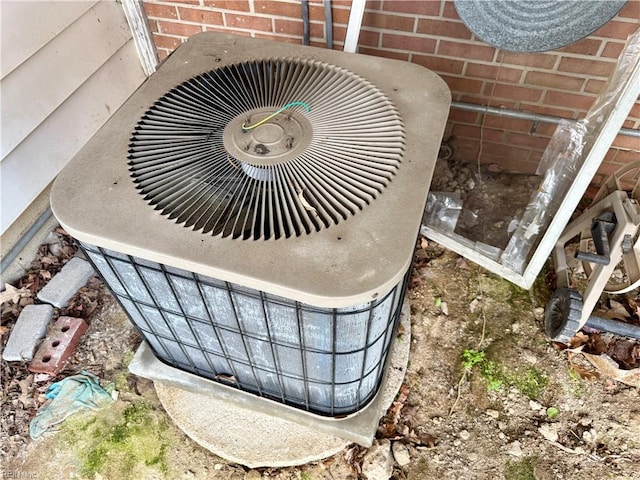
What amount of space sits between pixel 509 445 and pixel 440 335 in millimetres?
452

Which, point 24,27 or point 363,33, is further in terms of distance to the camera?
point 363,33

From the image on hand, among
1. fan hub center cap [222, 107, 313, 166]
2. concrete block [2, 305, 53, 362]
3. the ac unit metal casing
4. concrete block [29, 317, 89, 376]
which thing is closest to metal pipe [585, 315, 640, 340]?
the ac unit metal casing

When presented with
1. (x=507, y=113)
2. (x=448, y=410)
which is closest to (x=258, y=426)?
(x=448, y=410)

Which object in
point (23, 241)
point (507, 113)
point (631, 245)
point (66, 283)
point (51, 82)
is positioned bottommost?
point (66, 283)

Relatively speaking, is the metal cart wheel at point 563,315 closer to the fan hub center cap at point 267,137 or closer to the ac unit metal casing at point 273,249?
the ac unit metal casing at point 273,249

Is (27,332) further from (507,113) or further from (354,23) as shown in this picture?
(507,113)

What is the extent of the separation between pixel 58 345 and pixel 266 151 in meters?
1.27

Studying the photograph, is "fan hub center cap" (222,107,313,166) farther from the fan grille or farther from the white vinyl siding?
the white vinyl siding

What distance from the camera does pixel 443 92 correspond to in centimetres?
137

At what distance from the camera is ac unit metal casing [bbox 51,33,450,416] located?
3.34ft

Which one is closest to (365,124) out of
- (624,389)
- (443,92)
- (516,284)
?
(443,92)

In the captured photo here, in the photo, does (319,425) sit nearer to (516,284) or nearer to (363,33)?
(516,284)

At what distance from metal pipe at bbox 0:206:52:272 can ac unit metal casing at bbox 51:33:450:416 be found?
0.86 m

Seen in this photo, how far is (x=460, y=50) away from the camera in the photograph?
6.26ft
